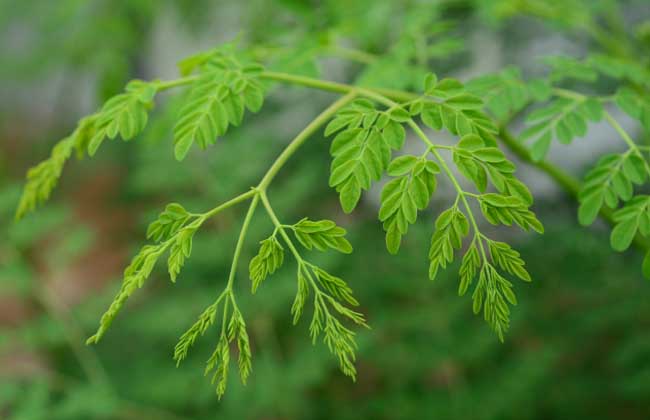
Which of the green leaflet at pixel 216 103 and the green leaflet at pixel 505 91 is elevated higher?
the green leaflet at pixel 216 103

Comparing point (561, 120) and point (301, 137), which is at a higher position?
point (301, 137)

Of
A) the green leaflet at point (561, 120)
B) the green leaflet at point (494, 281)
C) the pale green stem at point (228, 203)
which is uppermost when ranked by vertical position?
the pale green stem at point (228, 203)

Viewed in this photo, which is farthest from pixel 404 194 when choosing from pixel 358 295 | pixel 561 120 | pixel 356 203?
pixel 358 295

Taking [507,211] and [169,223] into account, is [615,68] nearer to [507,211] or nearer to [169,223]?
[507,211]

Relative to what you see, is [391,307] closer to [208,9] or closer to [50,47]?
[208,9]

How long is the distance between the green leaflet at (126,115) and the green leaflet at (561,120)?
37cm

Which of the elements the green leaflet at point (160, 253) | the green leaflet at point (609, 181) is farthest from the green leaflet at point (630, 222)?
the green leaflet at point (160, 253)

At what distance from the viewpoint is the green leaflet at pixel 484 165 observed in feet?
1.74

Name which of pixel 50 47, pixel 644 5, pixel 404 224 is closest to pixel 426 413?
pixel 404 224

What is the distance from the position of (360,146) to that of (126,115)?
9.4 inches

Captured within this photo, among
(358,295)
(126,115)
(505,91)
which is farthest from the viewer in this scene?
(358,295)

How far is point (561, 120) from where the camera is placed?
0.68 meters

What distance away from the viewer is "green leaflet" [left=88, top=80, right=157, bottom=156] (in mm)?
631

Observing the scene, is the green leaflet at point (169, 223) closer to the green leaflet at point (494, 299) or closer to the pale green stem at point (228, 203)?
the pale green stem at point (228, 203)
